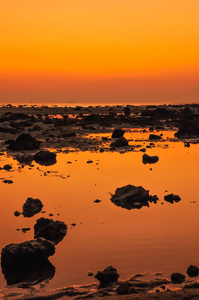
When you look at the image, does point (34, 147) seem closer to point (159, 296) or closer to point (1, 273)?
point (1, 273)

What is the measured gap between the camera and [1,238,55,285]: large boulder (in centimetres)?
946

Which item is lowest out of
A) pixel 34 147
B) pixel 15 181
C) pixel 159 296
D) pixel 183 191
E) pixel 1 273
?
pixel 159 296

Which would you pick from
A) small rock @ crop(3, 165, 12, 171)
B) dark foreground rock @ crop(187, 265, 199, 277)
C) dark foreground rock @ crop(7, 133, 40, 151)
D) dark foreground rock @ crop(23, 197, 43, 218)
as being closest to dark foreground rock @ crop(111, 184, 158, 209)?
dark foreground rock @ crop(23, 197, 43, 218)

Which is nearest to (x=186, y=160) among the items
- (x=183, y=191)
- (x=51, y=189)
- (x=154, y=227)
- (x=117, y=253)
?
(x=183, y=191)

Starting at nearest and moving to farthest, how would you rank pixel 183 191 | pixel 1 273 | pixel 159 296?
pixel 159 296, pixel 1 273, pixel 183 191

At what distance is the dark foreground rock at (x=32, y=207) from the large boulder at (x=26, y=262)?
3.87 m

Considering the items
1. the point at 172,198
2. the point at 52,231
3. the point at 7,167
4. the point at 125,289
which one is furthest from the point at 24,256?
the point at 7,167

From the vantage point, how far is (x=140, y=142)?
3544cm

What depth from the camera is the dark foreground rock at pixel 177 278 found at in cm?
882

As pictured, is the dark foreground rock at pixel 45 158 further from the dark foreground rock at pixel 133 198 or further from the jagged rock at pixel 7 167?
the dark foreground rock at pixel 133 198

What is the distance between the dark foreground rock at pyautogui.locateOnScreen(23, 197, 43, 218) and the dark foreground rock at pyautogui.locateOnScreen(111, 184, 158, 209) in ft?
Result: 8.94

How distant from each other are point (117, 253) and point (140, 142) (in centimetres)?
2541

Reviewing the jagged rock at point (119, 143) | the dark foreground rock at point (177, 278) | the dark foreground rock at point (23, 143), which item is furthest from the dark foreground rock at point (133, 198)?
the jagged rock at point (119, 143)

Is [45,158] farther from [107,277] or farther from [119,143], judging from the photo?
[107,277]
